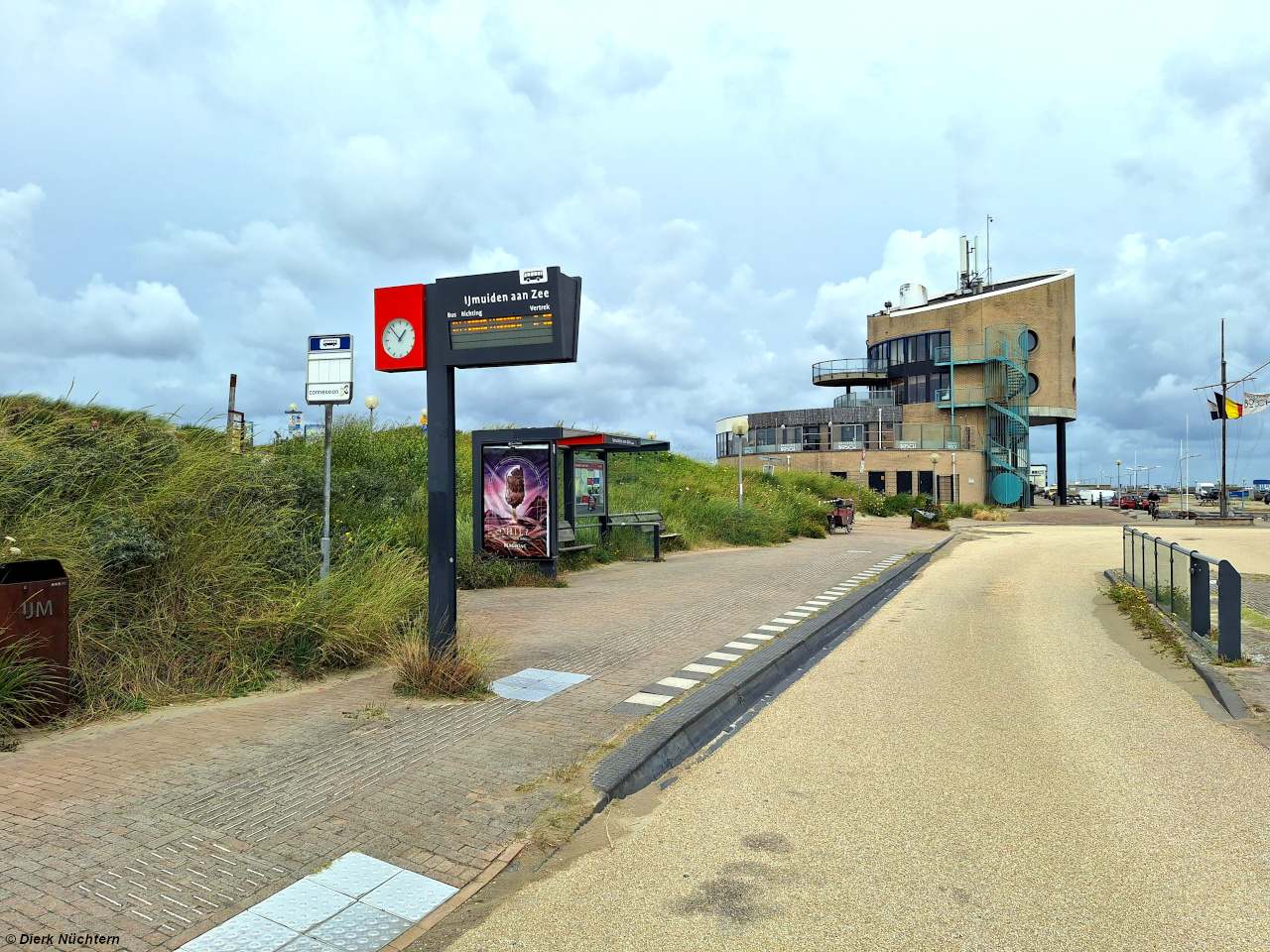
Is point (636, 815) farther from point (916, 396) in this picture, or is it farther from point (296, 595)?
point (916, 396)

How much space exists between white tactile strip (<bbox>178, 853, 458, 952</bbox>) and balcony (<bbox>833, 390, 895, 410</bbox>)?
62.3 m

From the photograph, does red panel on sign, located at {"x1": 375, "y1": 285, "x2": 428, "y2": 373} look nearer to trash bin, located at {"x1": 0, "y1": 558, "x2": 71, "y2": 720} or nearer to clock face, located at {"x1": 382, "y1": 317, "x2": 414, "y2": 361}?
clock face, located at {"x1": 382, "y1": 317, "x2": 414, "y2": 361}

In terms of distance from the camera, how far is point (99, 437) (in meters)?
8.13

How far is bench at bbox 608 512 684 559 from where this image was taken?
17.1 meters

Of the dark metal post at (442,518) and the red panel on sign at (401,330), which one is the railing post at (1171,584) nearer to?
the dark metal post at (442,518)

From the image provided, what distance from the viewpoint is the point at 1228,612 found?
24.7 ft

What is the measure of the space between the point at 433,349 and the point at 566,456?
350 inches

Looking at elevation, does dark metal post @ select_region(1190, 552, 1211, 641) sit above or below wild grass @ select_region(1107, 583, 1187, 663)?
above

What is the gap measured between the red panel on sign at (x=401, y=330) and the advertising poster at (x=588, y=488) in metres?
8.82

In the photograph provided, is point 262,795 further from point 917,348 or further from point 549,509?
point 917,348

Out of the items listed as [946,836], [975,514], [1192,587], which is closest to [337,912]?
[946,836]

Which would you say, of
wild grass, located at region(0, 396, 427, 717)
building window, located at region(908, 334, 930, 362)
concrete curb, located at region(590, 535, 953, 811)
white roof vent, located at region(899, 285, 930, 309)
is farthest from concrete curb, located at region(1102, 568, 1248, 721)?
white roof vent, located at region(899, 285, 930, 309)

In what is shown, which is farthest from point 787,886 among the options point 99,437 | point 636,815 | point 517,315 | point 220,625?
point 99,437

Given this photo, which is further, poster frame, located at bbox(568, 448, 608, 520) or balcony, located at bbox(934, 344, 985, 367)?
balcony, located at bbox(934, 344, 985, 367)
